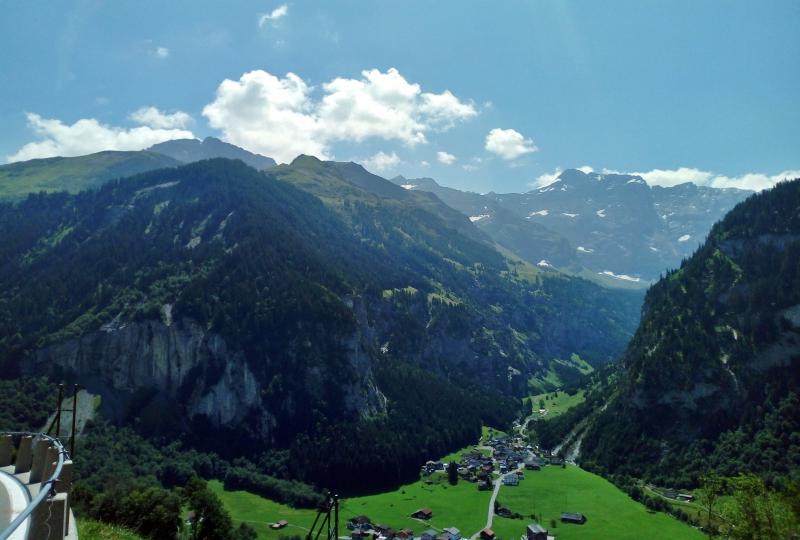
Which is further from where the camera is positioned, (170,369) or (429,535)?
(170,369)

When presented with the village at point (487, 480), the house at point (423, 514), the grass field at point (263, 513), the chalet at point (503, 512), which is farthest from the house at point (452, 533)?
the grass field at point (263, 513)

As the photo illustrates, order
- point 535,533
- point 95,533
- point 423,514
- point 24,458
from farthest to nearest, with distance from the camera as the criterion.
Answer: point 423,514 → point 535,533 → point 24,458 → point 95,533

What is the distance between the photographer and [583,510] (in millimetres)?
128125

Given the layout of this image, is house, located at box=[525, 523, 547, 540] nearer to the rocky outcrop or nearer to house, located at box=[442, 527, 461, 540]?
house, located at box=[442, 527, 461, 540]

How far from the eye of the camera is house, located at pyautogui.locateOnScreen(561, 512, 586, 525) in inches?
4737

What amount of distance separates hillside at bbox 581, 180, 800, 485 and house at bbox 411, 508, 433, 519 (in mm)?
67170

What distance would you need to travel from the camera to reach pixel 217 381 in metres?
181

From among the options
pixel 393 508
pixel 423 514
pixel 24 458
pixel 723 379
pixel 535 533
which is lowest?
pixel 393 508

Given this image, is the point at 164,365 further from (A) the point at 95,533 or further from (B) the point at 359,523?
(A) the point at 95,533

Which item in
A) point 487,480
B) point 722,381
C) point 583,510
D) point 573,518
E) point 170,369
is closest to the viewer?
point 573,518

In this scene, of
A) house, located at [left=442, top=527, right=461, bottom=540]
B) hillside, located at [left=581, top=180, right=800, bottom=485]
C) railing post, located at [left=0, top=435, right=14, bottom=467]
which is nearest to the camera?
railing post, located at [left=0, top=435, right=14, bottom=467]

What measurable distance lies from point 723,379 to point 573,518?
75538 millimetres

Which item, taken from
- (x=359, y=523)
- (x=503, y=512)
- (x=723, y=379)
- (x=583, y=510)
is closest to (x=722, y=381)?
(x=723, y=379)

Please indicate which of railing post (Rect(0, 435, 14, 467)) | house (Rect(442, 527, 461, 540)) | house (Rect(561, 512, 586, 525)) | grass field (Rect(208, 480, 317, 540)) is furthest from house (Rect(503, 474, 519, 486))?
railing post (Rect(0, 435, 14, 467))
